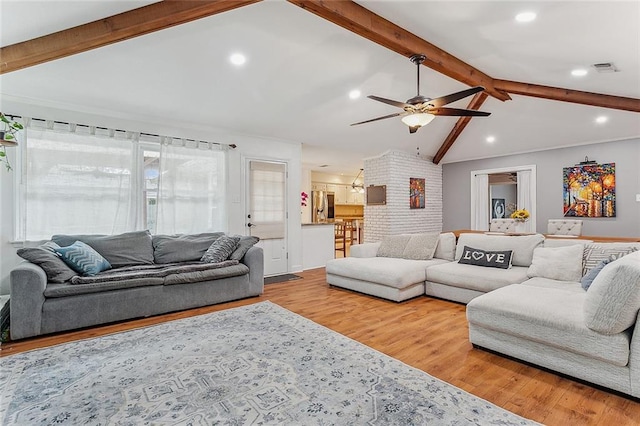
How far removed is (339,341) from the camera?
2.79m

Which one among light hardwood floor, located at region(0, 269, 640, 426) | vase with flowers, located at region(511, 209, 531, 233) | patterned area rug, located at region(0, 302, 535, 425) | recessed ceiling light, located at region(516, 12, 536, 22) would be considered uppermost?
recessed ceiling light, located at region(516, 12, 536, 22)

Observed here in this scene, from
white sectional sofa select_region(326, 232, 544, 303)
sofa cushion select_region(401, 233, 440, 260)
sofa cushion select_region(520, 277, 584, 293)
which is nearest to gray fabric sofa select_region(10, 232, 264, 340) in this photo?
white sectional sofa select_region(326, 232, 544, 303)

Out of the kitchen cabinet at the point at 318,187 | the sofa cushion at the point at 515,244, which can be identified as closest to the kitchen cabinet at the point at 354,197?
the kitchen cabinet at the point at 318,187

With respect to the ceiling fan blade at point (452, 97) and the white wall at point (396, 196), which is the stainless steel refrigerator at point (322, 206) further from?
the ceiling fan blade at point (452, 97)

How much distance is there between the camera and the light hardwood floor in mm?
1887

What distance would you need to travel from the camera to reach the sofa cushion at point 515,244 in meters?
3.92

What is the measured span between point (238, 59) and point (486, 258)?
12.7 feet

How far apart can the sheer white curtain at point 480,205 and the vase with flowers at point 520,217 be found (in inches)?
66.0

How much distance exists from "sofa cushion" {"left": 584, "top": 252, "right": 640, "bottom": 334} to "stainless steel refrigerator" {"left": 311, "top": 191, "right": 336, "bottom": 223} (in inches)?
322

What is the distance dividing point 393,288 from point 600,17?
328 centimetres

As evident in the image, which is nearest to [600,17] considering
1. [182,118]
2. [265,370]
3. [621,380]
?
[621,380]

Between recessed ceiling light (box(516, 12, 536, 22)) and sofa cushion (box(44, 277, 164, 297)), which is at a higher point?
recessed ceiling light (box(516, 12, 536, 22))

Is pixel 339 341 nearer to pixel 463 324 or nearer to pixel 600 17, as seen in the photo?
pixel 463 324

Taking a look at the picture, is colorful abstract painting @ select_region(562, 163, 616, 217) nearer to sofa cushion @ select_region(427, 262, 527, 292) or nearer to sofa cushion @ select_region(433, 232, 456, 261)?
sofa cushion @ select_region(433, 232, 456, 261)
